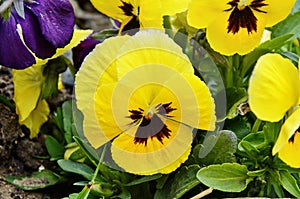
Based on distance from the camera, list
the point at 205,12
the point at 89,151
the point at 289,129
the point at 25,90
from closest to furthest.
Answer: the point at 289,129 < the point at 205,12 < the point at 89,151 < the point at 25,90

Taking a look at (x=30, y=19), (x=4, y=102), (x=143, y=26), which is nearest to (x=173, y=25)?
(x=143, y=26)

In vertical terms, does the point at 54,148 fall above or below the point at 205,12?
below

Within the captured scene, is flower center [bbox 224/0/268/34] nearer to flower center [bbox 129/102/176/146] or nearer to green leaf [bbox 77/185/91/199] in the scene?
flower center [bbox 129/102/176/146]

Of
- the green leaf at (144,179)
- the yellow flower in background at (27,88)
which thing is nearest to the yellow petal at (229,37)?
the green leaf at (144,179)

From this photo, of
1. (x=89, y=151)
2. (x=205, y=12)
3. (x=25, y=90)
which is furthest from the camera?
(x=25, y=90)

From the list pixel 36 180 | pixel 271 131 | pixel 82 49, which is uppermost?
pixel 82 49

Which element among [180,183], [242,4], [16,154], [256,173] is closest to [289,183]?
[256,173]

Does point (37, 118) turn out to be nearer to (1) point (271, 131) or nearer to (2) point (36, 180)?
(2) point (36, 180)

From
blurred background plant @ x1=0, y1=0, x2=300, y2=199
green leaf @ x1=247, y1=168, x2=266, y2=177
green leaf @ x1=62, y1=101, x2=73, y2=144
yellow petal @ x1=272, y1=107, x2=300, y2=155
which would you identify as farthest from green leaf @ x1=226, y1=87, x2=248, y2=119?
green leaf @ x1=62, y1=101, x2=73, y2=144

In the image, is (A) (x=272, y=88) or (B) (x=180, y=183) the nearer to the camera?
(A) (x=272, y=88)
